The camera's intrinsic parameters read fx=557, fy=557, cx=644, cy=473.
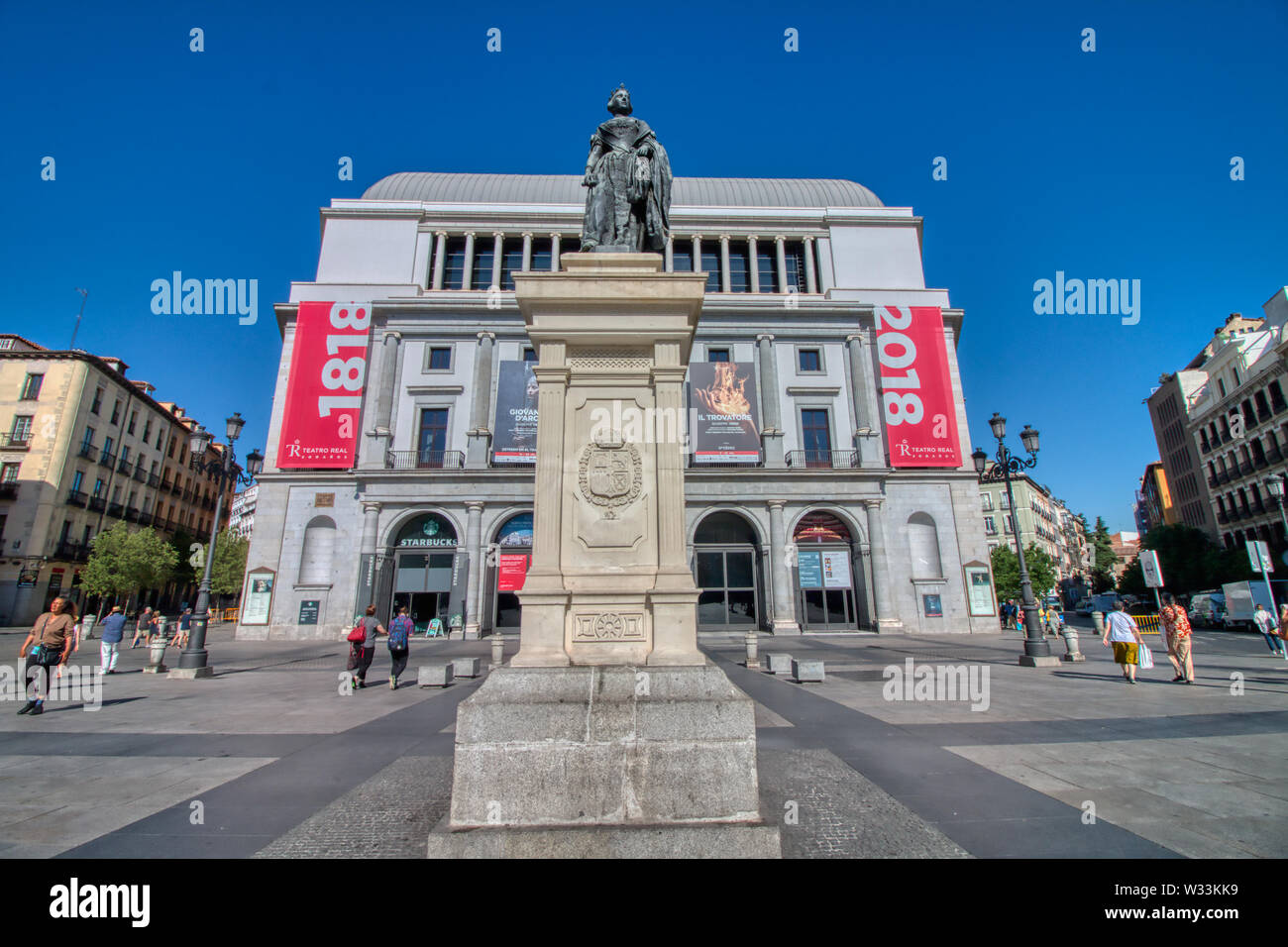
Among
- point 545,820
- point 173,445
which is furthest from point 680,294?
point 173,445

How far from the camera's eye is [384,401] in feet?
89.5

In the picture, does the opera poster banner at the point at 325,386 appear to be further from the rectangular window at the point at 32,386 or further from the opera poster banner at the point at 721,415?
the rectangular window at the point at 32,386

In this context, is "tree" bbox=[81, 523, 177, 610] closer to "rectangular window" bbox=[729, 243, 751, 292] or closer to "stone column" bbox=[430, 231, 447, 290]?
"stone column" bbox=[430, 231, 447, 290]

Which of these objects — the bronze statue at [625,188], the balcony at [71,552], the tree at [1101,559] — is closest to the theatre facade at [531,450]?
the bronze statue at [625,188]

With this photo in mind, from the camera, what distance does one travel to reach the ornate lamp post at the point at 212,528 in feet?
43.7

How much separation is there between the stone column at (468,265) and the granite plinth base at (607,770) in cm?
3047

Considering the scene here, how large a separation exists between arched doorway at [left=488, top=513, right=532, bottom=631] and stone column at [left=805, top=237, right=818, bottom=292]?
2001 centimetres

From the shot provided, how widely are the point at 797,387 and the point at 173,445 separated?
55019mm

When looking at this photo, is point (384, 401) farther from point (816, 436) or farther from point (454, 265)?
point (816, 436)

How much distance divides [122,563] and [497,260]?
100 feet

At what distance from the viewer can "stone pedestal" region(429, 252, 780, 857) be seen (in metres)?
3.40
